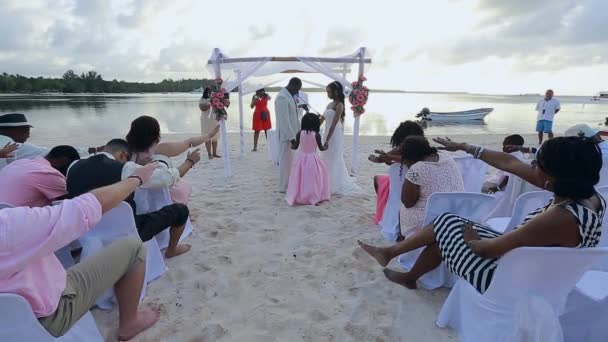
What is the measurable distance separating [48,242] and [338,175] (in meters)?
4.49

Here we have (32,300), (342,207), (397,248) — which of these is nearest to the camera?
(32,300)

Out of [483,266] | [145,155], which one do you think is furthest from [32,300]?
[483,266]

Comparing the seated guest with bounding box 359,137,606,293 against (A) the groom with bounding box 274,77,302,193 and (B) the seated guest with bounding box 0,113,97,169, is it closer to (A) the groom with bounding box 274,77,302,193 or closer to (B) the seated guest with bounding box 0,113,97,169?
(A) the groom with bounding box 274,77,302,193

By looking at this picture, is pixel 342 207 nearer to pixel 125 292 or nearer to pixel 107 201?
pixel 125 292

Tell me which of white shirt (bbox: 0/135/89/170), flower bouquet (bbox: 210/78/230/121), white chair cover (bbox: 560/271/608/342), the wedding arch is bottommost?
white chair cover (bbox: 560/271/608/342)

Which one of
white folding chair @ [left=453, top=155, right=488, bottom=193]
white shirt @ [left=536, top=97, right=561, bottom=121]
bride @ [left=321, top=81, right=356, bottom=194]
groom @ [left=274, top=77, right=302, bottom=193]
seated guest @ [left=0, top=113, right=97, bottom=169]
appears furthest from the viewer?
white shirt @ [left=536, top=97, right=561, bottom=121]

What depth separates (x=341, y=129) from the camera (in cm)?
577

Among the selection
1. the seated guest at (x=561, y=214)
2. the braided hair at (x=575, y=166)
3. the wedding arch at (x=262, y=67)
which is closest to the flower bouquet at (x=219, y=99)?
the wedding arch at (x=262, y=67)

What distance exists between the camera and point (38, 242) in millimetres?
1317

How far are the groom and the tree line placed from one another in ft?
168

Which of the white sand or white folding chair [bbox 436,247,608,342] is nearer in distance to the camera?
white folding chair [bbox 436,247,608,342]

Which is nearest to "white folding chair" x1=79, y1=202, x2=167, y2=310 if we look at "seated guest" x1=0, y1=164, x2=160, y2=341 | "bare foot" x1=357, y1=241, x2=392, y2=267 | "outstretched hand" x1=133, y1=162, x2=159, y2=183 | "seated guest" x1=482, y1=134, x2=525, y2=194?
"seated guest" x1=0, y1=164, x2=160, y2=341

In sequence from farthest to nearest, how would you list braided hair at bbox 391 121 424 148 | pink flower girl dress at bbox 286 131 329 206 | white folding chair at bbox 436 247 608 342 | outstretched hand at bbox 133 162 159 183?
pink flower girl dress at bbox 286 131 329 206
braided hair at bbox 391 121 424 148
outstretched hand at bbox 133 162 159 183
white folding chair at bbox 436 247 608 342

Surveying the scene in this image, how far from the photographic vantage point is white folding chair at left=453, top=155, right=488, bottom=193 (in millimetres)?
4004
